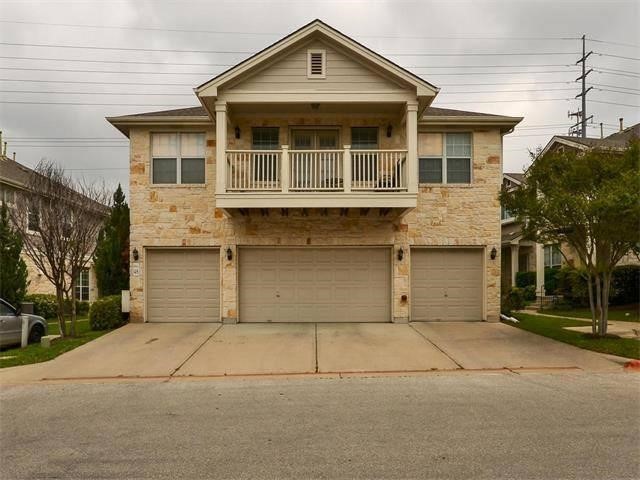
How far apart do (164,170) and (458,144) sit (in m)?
8.33

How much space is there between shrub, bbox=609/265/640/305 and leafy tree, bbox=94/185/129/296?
17.1 meters

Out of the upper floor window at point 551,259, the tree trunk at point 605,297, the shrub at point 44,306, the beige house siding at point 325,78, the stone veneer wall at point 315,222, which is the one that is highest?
the beige house siding at point 325,78

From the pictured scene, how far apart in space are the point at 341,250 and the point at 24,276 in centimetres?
1146

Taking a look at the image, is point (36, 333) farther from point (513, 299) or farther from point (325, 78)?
point (513, 299)

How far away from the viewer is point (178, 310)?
14.1 meters

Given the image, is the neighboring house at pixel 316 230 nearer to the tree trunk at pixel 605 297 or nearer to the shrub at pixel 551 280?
the tree trunk at pixel 605 297

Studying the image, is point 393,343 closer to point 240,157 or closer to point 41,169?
point 240,157

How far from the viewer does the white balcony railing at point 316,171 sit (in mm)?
12680

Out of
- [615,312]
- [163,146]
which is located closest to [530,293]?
[615,312]

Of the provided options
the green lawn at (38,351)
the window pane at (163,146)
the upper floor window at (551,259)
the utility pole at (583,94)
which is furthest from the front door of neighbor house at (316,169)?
the utility pole at (583,94)

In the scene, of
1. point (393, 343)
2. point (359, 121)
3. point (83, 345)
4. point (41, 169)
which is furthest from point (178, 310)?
point (359, 121)

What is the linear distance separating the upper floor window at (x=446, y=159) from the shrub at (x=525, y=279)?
12.8m

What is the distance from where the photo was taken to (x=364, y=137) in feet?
47.4

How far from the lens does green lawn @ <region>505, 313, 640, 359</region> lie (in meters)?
10.1
